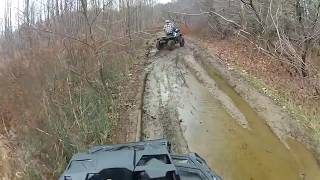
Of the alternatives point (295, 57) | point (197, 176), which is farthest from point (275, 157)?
point (295, 57)

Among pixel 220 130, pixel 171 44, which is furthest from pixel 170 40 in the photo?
pixel 220 130

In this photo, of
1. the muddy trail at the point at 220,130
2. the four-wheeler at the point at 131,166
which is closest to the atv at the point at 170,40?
the muddy trail at the point at 220,130

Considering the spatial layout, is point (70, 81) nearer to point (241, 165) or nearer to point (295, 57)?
point (241, 165)

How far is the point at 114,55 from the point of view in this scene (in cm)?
1802

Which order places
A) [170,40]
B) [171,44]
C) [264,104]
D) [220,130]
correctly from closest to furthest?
[220,130] < [264,104] < [170,40] < [171,44]

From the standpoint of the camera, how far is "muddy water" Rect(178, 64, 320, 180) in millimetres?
9484

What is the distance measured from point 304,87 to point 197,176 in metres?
10.2

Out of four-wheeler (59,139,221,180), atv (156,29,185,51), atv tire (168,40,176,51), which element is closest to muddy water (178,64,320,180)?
four-wheeler (59,139,221,180)

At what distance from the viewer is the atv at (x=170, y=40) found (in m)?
24.1

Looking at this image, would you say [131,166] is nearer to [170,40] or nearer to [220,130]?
[220,130]

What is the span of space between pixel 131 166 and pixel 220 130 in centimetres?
718

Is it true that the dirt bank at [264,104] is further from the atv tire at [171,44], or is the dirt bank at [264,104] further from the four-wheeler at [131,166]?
the four-wheeler at [131,166]

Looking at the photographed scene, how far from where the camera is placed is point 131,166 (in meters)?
5.19

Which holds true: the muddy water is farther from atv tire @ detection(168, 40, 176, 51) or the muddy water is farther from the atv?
atv tire @ detection(168, 40, 176, 51)
